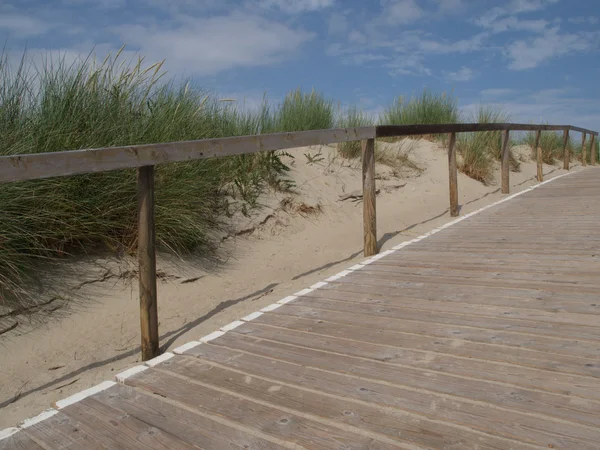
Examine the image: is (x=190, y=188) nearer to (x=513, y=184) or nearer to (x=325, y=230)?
(x=325, y=230)

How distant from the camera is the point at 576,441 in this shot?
1.73m

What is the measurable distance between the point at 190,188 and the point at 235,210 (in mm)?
1148

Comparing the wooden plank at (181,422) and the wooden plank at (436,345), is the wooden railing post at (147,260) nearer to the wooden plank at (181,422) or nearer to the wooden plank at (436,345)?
the wooden plank at (436,345)

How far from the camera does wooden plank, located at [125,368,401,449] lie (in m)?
1.82

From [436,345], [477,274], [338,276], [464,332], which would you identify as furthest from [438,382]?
[338,276]

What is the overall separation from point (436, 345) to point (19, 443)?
1.82m

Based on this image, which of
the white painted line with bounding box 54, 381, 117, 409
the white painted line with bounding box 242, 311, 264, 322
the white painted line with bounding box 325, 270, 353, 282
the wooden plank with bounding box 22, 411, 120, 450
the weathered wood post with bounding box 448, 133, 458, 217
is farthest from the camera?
the weathered wood post with bounding box 448, 133, 458, 217

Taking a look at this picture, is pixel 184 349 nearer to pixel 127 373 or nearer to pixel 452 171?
pixel 127 373

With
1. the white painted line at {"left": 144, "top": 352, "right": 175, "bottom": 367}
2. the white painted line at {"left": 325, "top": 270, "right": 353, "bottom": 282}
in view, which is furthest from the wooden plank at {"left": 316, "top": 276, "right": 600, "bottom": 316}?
the white painted line at {"left": 144, "top": 352, "right": 175, "bottom": 367}

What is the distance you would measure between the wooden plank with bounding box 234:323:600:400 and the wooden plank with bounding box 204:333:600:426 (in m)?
0.04

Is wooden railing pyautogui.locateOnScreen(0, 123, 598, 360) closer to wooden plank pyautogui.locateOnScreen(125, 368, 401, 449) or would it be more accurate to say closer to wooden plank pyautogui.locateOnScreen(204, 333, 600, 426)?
wooden plank pyautogui.locateOnScreen(204, 333, 600, 426)

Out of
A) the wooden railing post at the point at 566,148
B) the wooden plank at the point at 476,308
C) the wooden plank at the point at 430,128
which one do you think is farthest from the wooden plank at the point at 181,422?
the wooden railing post at the point at 566,148

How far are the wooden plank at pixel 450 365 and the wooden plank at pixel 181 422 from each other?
78cm

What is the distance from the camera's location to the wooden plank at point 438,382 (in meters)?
1.93
